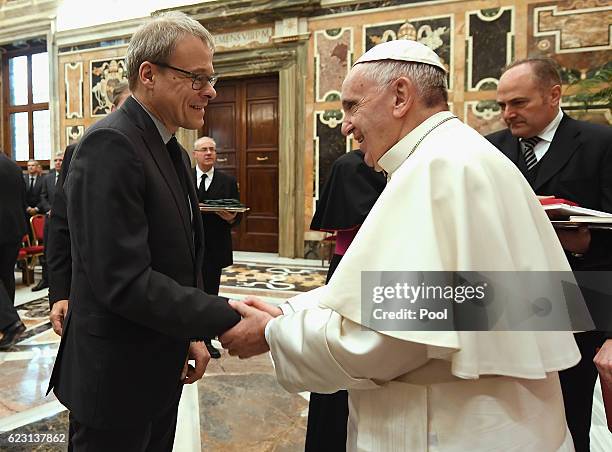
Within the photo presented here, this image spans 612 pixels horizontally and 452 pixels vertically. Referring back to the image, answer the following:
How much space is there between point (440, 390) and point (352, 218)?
5.23 ft

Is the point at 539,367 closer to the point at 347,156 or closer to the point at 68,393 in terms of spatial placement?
the point at 68,393

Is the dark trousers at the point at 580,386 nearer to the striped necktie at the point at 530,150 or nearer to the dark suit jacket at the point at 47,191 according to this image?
the striped necktie at the point at 530,150

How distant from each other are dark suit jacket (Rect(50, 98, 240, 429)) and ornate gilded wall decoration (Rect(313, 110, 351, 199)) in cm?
674

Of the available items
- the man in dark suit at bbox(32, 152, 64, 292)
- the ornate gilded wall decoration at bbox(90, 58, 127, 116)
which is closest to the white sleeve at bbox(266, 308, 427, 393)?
the man in dark suit at bbox(32, 152, 64, 292)

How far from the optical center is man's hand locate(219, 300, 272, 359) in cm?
141

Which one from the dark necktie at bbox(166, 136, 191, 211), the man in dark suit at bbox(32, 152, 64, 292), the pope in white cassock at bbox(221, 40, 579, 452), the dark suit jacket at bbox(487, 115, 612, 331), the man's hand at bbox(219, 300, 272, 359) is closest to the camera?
the pope in white cassock at bbox(221, 40, 579, 452)

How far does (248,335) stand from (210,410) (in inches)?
75.9

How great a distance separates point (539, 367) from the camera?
1084mm

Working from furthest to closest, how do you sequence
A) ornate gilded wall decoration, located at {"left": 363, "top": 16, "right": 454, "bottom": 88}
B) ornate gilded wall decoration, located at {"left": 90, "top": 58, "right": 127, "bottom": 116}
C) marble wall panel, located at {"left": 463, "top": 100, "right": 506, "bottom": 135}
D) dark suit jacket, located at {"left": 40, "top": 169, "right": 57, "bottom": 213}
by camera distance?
1. ornate gilded wall decoration, located at {"left": 90, "top": 58, "right": 127, "bottom": 116}
2. dark suit jacket, located at {"left": 40, "top": 169, "right": 57, "bottom": 213}
3. ornate gilded wall decoration, located at {"left": 363, "top": 16, "right": 454, "bottom": 88}
4. marble wall panel, located at {"left": 463, "top": 100, "right": 506, "bottom": 135}

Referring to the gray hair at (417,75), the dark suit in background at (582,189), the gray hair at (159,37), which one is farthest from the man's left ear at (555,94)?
the gray hair at (159,37)

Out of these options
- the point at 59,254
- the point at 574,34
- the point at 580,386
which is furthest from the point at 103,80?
the point at 580,386

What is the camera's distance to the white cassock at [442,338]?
3.56ft

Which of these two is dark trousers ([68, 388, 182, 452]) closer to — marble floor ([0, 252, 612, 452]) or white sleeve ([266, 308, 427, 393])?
white sleeve ([266, 308, 427, 393])

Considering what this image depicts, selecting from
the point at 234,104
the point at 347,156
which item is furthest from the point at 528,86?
the point at 234,104
